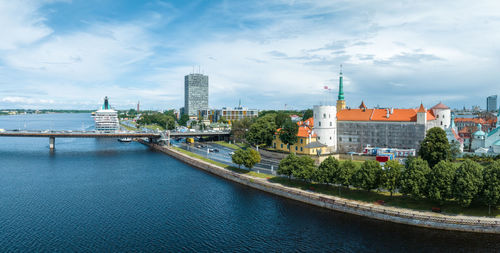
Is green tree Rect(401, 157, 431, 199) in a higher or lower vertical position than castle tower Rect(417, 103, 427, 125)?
lower

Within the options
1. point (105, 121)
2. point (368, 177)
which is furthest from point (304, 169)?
point (105, 121)

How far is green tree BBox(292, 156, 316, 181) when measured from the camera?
6222 cm

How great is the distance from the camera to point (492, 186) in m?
45.2

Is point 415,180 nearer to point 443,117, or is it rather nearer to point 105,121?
point 443,117

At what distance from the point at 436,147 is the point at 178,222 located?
5418 cm

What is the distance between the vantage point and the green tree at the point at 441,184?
47.3 metres

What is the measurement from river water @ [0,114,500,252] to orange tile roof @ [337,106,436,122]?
47230 mm

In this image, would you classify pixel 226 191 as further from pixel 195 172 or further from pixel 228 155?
pixel 228 155

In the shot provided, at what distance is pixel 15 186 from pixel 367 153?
8823 cm

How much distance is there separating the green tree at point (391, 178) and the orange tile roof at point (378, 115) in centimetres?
4160

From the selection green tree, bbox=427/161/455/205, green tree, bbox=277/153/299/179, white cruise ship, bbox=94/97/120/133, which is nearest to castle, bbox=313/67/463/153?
green tree, bbox=277/153/299/179

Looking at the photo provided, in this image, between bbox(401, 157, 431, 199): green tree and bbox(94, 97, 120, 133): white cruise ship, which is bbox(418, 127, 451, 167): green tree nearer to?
bbox(401, 157, 431, 199): green tree

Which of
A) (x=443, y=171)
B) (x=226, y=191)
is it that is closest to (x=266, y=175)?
(x=226, y=191)

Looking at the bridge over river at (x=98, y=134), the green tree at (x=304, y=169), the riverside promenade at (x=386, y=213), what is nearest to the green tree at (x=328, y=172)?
the green tree at (x=304, y=169)
